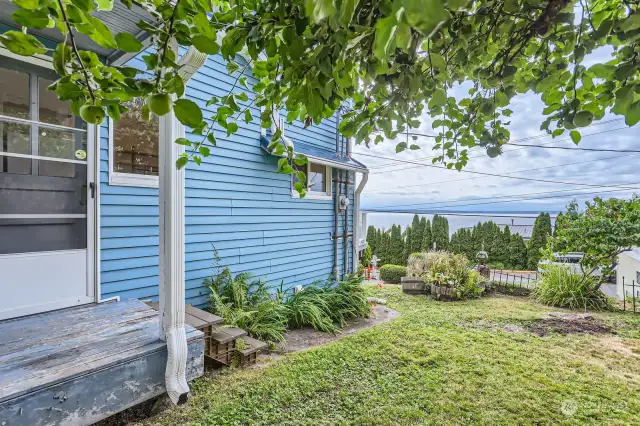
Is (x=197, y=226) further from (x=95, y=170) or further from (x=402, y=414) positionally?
(x=402, y=414)

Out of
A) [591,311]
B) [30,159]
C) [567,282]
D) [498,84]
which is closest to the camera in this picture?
[498,84]

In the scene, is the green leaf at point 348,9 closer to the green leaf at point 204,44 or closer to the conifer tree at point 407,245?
the green leaf at point 204,44

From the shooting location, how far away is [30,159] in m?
2.60

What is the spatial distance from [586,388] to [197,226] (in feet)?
14.6

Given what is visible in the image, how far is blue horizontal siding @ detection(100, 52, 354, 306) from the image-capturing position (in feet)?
10.5

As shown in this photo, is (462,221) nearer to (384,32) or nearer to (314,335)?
(314,335)

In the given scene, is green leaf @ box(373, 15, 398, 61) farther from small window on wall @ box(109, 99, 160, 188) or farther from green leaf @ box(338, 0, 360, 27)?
small window on wall @ box(109, 99, 160, 188)

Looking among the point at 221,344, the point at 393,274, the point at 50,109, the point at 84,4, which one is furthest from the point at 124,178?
the point at 393,274

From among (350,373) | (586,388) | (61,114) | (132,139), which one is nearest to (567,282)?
(586,388)

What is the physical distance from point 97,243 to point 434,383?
342 cm

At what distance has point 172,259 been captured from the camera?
2256mm

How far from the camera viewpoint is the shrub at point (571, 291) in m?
6.25

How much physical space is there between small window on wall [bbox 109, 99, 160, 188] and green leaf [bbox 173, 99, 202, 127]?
9.31 feet

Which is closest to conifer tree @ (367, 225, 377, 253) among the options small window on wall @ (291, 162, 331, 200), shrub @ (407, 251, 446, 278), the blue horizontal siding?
shrub @ (407, 251, 446, 278)
